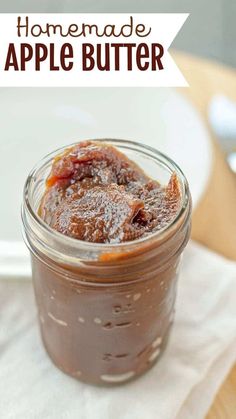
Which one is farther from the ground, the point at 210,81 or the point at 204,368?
the point at 210,81

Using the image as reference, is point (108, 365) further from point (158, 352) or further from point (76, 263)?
point (76, 263)

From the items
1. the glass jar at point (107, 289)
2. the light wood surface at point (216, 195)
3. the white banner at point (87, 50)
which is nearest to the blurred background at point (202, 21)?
the white banner at point (87, 50)

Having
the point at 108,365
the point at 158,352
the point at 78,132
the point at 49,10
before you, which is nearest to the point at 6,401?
the point at 108,365

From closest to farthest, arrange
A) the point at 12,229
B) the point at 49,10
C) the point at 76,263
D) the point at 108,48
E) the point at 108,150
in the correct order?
the point at 76,263, the point at 108,150, the point at 12,229, the point at 108,48, the point at 49,10

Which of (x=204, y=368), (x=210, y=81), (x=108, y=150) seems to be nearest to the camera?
(x=108, y=150)

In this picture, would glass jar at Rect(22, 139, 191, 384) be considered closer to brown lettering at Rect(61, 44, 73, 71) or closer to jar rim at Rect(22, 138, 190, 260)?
Result: jar rim at Rect(22, 138, 190, 260)

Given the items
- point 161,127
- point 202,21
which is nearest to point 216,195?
point 161,127

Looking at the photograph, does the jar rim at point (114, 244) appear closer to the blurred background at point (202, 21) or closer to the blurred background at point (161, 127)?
the blurred background at point (161, 127)
